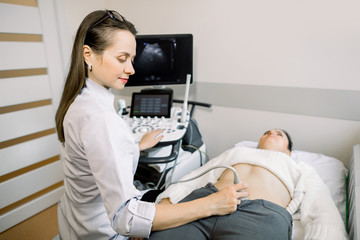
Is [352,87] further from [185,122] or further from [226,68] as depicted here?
[185,122]

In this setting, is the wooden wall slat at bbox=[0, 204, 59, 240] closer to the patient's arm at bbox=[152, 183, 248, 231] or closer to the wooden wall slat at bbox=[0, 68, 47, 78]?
the wooden wall slat at bbox=[0, 68, 47, 78]

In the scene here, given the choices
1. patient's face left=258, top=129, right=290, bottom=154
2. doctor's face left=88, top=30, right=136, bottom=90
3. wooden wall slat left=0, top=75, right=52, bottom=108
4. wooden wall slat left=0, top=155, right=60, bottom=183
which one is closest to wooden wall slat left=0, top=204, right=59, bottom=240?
wooden wall slat left=0, top=155, right=60, bottom=183

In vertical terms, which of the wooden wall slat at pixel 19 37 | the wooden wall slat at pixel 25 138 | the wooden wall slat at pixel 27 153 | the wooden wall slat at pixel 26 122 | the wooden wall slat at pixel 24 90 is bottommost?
the wooden wall slat at pixel 27 153

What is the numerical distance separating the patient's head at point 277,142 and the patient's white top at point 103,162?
1.06 meters

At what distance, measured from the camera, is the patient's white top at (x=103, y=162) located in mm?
716

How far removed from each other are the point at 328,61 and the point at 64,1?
2.14 m

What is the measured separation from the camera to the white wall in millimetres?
1531

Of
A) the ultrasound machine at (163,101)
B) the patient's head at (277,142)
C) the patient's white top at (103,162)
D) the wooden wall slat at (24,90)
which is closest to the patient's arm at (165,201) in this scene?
the ultrasound machine at (163,101)

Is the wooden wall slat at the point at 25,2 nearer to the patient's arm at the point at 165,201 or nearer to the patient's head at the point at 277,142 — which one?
the patient's arm at the point at 165,201

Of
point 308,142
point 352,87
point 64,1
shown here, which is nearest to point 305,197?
point 308,142

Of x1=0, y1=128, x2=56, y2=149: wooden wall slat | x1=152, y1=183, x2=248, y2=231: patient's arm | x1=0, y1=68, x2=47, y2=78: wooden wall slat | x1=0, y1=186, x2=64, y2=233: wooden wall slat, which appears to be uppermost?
x1=0, y1=68, x2=47, y2=78: wooden wall slat

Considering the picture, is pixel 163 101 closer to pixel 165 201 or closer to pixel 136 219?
pixel 165 201

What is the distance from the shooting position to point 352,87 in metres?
1.54

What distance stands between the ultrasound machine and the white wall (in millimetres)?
298
